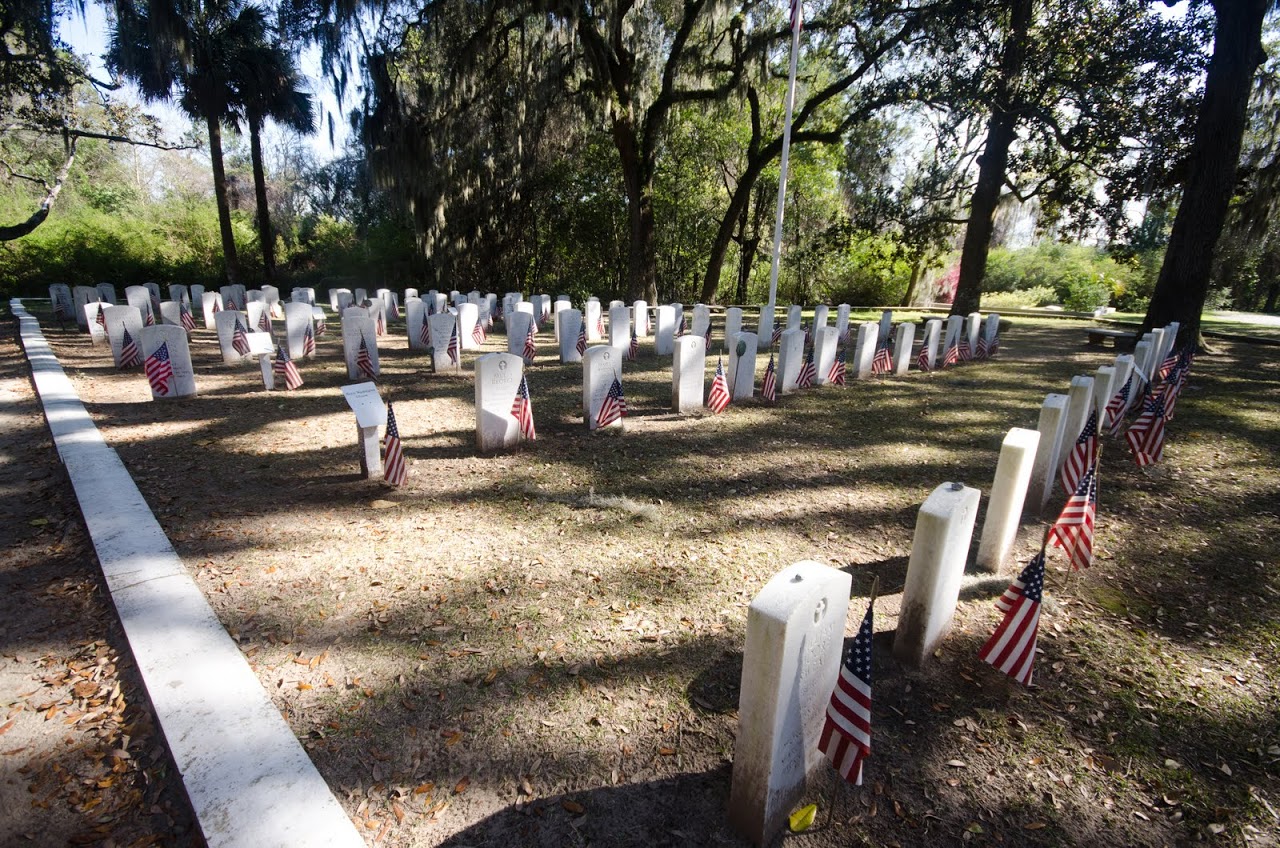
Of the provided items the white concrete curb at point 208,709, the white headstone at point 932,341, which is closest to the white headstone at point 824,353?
the white headstone at point 932,341

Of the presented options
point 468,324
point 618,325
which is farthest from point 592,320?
point 468,324

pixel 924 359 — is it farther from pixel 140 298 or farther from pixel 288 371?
pixel 140 298

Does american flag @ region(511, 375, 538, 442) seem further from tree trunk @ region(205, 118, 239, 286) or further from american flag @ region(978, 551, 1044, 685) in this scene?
tree trunk @ region(205, 118, 239, 286)

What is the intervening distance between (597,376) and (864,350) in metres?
5.25

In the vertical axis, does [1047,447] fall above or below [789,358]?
Answer: below

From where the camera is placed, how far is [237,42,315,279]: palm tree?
18062 mm

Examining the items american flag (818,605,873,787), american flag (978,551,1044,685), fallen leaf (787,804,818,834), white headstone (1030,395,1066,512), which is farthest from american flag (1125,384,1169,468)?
fallen leaf (787,804,818,834)

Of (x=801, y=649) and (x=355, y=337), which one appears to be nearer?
(x=801, y=649)

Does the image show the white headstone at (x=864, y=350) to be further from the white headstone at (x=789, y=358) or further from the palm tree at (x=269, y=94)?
the palm tree at (x=269, y=94)

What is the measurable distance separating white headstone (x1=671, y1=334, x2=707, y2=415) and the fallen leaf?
5.58 m

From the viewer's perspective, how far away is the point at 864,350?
9.95 m

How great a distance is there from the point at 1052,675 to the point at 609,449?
4.18 m

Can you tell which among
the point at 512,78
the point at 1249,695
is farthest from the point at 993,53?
the point at 1249,695

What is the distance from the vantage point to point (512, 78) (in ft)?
54.9
